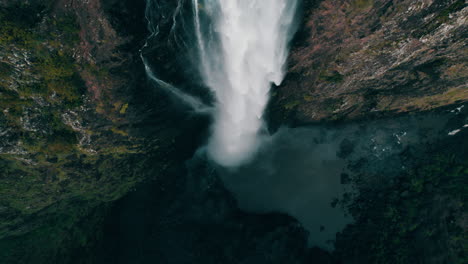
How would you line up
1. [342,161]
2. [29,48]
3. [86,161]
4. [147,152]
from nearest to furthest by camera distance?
[29,48]
[86,161]
[147,152]
[342,161]

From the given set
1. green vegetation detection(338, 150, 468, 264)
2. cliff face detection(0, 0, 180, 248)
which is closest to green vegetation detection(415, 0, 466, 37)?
green vegetation detection(338, 150, 468, 264)

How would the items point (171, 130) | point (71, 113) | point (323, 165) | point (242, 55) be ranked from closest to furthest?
1. point (71, 113)
2. point (242, 55)
3. point (171, 130)
4. point (323, 165)

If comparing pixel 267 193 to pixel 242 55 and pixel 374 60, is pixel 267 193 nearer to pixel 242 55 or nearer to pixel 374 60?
pixel 242 55

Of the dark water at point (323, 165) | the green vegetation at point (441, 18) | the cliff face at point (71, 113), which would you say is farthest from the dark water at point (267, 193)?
the green vegetation at point (441, 18)

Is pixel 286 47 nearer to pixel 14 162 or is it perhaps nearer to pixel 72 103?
pixel 72 103

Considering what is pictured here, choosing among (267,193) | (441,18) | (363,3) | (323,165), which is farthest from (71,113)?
(441,18)

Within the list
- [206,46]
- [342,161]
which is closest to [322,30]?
[206,46]
